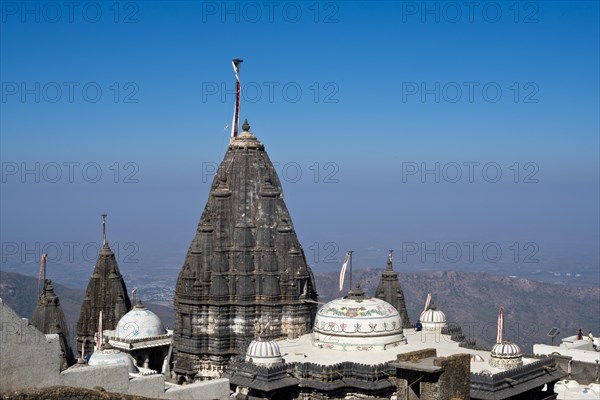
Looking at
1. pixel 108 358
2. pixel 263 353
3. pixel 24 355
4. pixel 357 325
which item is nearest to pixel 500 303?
pixel 357 325

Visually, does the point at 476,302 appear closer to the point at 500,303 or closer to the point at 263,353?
the point at 500,303

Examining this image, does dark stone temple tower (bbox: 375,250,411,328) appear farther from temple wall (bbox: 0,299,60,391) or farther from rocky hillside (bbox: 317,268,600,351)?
rocky hillside (bbox: 317,268,600,351)

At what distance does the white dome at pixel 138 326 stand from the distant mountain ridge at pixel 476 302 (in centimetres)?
10104

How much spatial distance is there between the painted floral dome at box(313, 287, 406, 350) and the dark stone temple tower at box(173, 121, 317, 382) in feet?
13.1

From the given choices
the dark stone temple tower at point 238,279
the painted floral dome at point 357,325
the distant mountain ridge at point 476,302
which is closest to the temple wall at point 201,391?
the painted floral dome at point 357,325

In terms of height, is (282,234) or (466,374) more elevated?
(282,234)

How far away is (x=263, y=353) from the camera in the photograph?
138ft

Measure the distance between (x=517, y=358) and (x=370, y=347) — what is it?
636cm

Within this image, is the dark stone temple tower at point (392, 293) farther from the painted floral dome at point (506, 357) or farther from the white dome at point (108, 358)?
the white dome at point (108, 358)

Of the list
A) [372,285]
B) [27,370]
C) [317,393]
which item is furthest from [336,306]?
[372,285]

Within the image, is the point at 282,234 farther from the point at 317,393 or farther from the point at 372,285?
the point at 372,285

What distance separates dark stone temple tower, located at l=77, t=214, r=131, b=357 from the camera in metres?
55.4

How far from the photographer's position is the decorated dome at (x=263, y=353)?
137ft

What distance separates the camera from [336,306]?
4641 centimetres
